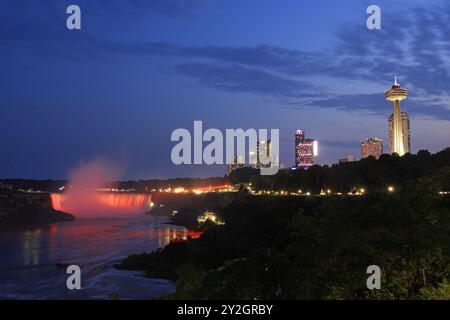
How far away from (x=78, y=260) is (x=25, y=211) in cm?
5109

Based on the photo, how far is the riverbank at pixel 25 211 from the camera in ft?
281

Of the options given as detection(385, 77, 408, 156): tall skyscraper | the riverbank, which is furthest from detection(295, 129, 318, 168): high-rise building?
the riverbank

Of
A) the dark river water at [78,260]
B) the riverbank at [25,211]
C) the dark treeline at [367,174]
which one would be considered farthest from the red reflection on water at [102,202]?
the dark treeline at [367,174]

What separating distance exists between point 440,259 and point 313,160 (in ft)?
532

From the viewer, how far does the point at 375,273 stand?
362 inches

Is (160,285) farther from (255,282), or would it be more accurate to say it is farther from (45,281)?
(255,282)

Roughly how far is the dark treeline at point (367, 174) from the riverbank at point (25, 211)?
1730 inches

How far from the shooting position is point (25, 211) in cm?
9006

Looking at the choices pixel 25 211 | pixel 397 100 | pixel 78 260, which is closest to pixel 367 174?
pixel 78 260

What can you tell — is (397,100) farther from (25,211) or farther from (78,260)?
(78,260)

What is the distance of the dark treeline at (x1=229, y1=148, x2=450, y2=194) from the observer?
188 feet

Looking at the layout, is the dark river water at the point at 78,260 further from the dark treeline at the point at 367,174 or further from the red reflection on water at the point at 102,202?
the red reflection on water at the point at 102,202
